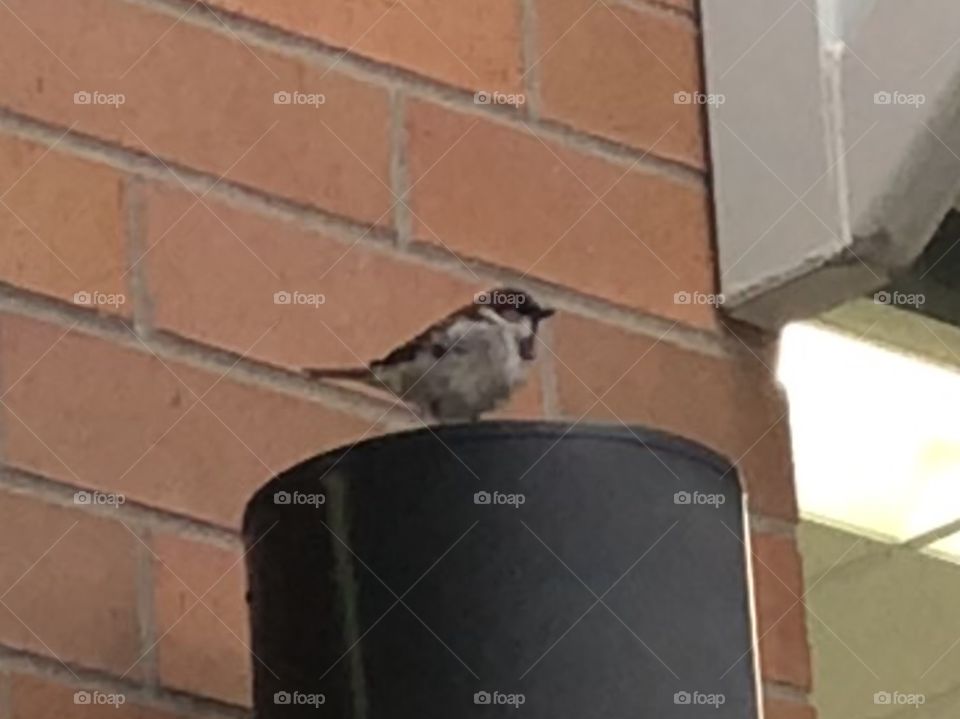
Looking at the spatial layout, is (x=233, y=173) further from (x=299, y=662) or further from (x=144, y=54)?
(x=299, y=662)

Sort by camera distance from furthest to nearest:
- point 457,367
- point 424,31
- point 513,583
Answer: point 424,31
point 457,367
point 513,583

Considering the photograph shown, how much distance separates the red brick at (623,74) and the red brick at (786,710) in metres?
0.38

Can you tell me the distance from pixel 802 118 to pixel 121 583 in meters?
0.56

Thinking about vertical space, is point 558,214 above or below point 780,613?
above

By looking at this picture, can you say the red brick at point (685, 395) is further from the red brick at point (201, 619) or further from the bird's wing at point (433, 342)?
the red brick at point (201, 619)

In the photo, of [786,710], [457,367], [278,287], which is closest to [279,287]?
[278,287]

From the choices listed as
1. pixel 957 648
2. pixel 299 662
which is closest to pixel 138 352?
pixel 299 662

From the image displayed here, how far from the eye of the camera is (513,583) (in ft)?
1.98

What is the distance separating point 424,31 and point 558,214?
15 cm

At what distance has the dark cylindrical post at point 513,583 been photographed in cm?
60

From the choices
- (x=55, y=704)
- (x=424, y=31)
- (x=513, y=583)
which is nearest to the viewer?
(x=513, y=583)

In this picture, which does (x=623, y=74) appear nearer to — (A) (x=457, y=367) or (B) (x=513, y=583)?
(A) (x=457, y=367)

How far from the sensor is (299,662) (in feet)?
2.10

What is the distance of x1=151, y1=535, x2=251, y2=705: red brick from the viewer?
34.5 inches
